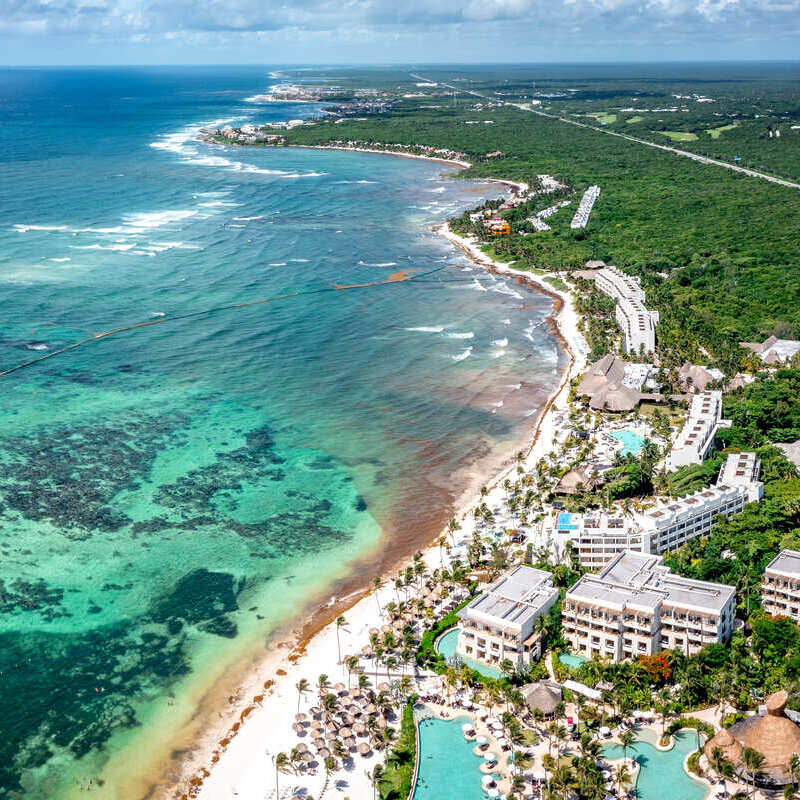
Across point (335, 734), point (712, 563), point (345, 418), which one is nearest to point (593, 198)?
point (345, 418)

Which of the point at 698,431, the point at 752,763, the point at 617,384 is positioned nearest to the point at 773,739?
the point at 752,763

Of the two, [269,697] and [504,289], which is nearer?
[269,697]

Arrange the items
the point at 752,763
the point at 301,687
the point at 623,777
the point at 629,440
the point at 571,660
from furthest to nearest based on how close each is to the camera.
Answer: the point at 629,440
the point at 571,660
the point at 301,687
the point at 623,777
the point at 752,763

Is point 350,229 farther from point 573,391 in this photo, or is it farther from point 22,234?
point 573,391

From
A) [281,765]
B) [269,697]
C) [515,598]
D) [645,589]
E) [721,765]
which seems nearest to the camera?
[721,765]

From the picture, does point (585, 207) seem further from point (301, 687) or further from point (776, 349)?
point (301, 687)

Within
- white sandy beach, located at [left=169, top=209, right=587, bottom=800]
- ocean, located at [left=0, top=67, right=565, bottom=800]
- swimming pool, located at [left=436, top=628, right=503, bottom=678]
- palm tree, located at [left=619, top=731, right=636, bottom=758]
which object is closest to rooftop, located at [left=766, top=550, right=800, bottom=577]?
palm tree, located at [left=619, top=731, right=636, bottom=758]
